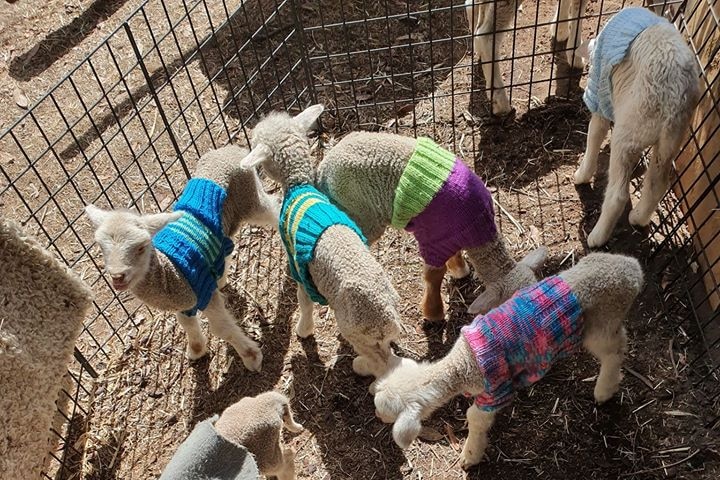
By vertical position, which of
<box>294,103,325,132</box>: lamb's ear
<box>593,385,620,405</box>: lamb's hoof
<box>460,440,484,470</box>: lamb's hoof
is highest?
<box>294,103,325,132</box>: lamb's ear

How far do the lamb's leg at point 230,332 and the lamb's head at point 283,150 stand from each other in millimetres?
771

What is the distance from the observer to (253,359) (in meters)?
3.89

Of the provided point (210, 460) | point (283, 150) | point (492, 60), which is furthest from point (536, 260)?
point (492, 60)

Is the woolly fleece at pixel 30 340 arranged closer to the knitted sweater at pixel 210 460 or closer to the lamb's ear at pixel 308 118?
the knitted sweater at pixel 210 460

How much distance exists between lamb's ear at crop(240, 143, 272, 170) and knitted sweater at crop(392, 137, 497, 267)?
71 centimetres

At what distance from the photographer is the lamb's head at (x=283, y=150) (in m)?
3.55

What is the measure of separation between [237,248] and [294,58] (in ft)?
6.29

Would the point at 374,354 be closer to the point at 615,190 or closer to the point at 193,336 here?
the point at 193,336

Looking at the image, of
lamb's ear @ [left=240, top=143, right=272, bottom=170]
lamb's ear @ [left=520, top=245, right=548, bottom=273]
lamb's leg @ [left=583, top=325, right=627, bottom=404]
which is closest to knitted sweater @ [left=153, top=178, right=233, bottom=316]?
lamb's ear @ [left=240, top=143, right=272, bottom=170]

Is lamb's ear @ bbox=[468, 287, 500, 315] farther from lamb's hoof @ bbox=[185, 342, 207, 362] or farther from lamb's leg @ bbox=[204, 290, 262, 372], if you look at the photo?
lamb's hoof @ bbox=[185, 342, 207, 362]

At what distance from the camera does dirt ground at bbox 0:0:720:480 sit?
11.4 feet

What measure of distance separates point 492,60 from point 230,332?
104 inches

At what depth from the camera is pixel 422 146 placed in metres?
3.42

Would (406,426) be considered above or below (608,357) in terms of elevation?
above
